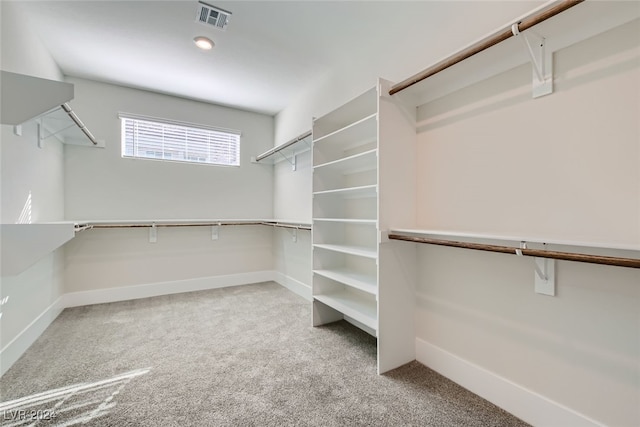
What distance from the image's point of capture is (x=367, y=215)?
97.8 inches

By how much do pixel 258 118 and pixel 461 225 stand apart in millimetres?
3516

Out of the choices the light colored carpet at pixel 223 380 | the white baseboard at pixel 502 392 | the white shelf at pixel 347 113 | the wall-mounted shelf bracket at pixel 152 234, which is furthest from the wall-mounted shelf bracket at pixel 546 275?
the wall-mounted shelf bracket at pixel 152 234

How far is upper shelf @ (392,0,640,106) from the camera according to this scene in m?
1.12

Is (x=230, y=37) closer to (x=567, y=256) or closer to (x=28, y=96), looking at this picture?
(x=28, y=96)

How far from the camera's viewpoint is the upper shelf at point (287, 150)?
10.6 feet

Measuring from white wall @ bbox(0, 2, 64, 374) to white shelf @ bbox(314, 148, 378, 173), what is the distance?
2280 mm

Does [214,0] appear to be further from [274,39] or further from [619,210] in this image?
[619,210]

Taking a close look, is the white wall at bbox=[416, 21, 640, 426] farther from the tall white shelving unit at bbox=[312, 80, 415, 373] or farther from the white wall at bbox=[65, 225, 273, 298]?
the white wall at bbox=[65, 225, 273, 298]

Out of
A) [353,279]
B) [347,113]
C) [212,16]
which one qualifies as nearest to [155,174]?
[212,16]

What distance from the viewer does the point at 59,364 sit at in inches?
78.0

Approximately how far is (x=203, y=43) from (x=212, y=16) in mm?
406

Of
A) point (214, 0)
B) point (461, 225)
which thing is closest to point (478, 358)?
point (461, 225)

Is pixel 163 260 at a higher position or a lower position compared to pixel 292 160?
lower

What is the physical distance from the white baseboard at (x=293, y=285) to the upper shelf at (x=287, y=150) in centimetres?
170
